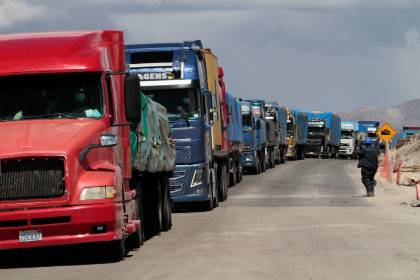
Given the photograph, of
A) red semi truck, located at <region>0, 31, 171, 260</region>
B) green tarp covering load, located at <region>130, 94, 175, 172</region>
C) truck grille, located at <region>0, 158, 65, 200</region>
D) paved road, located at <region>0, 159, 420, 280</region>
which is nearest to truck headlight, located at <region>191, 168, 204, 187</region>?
paved road, located at <region>0, 159, 420, 280</region>

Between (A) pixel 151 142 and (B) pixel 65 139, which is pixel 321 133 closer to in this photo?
(A) pixel 151 142

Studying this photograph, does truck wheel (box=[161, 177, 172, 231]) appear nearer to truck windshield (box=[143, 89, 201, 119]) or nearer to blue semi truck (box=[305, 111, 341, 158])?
truck windshield (box=[143, 89, 201, 119])

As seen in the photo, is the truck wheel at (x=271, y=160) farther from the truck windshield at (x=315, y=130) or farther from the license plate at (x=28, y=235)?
the license plate at (x=28, y=235)

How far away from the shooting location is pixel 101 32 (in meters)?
14.5

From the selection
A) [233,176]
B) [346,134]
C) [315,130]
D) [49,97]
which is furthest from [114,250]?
[346,134]

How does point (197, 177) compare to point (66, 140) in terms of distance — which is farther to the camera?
point (197, 177)

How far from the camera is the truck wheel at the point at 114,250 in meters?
13.6

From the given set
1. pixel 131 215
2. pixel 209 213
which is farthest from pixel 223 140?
pixel 131 215

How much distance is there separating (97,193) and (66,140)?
0.82 meters

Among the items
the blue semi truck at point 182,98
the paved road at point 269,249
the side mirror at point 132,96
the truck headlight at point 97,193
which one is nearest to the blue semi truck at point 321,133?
the paved road at point 269,249


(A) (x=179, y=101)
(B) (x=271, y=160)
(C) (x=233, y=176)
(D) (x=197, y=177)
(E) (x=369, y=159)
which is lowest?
(C) (x=233, y=176)

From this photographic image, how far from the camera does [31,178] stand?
41.2ft

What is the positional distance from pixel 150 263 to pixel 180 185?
10547 mm

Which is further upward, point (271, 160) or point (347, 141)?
point (347, 141)
